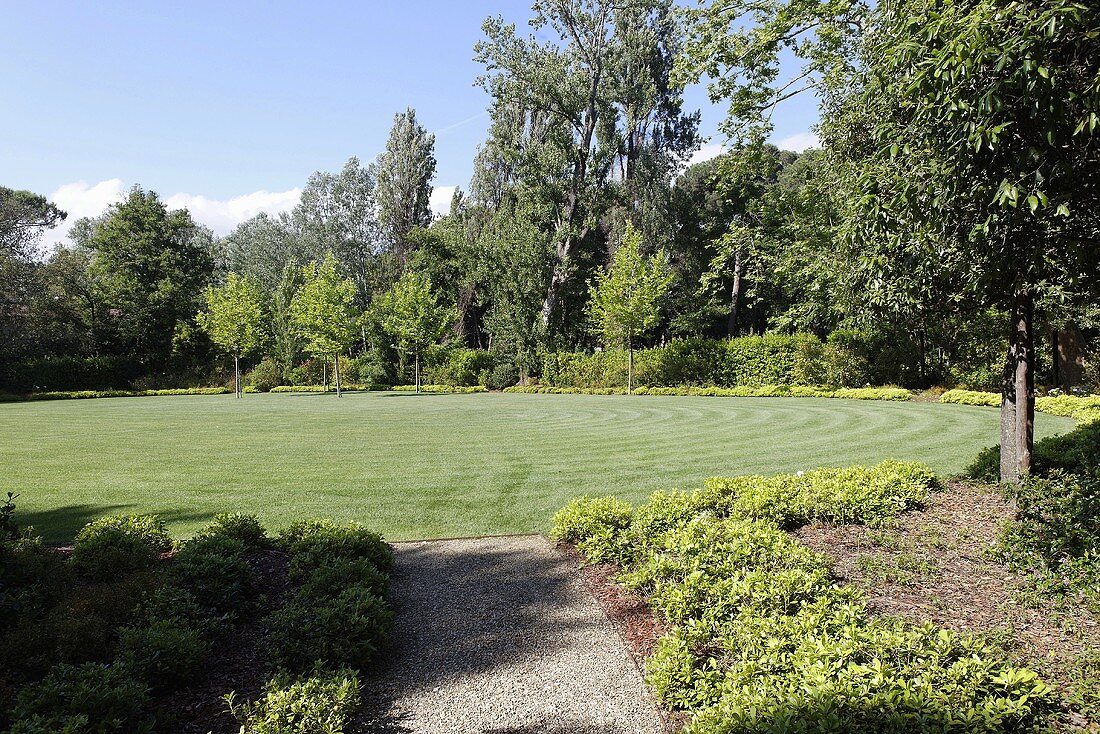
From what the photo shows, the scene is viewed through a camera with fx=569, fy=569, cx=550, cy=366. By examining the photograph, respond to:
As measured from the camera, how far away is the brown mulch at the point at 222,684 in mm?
2965

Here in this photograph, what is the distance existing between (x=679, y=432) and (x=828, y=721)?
32.9 feet

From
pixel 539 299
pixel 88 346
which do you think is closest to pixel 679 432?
pixel 539 299

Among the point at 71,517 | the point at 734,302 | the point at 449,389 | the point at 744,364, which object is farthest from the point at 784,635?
the point at 734,302

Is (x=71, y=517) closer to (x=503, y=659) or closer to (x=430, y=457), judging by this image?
(x=430, y=457)

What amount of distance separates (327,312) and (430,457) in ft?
63.1

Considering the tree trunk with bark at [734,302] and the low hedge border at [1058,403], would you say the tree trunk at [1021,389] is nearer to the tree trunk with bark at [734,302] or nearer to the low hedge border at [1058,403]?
the low hedge border at [1058,403]

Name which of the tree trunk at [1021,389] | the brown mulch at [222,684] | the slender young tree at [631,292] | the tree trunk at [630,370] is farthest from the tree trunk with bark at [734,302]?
the brown mulch at [222,684]

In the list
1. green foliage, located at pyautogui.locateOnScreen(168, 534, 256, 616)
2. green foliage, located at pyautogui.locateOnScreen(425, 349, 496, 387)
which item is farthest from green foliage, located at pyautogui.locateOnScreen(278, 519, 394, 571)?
green foliage, located at pyautogui.locateOnScreen(425, 349, 496, 387)

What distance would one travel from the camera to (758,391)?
2212cm

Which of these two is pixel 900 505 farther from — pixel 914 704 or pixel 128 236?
pixel 128 236

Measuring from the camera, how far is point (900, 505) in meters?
5.11

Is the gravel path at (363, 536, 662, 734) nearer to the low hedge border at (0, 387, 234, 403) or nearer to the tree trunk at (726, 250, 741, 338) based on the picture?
the tree trunk at (726, 250, 741, 338)

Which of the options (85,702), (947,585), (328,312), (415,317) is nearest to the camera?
(85,702)

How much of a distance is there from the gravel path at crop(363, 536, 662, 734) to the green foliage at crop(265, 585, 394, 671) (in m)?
0.19
